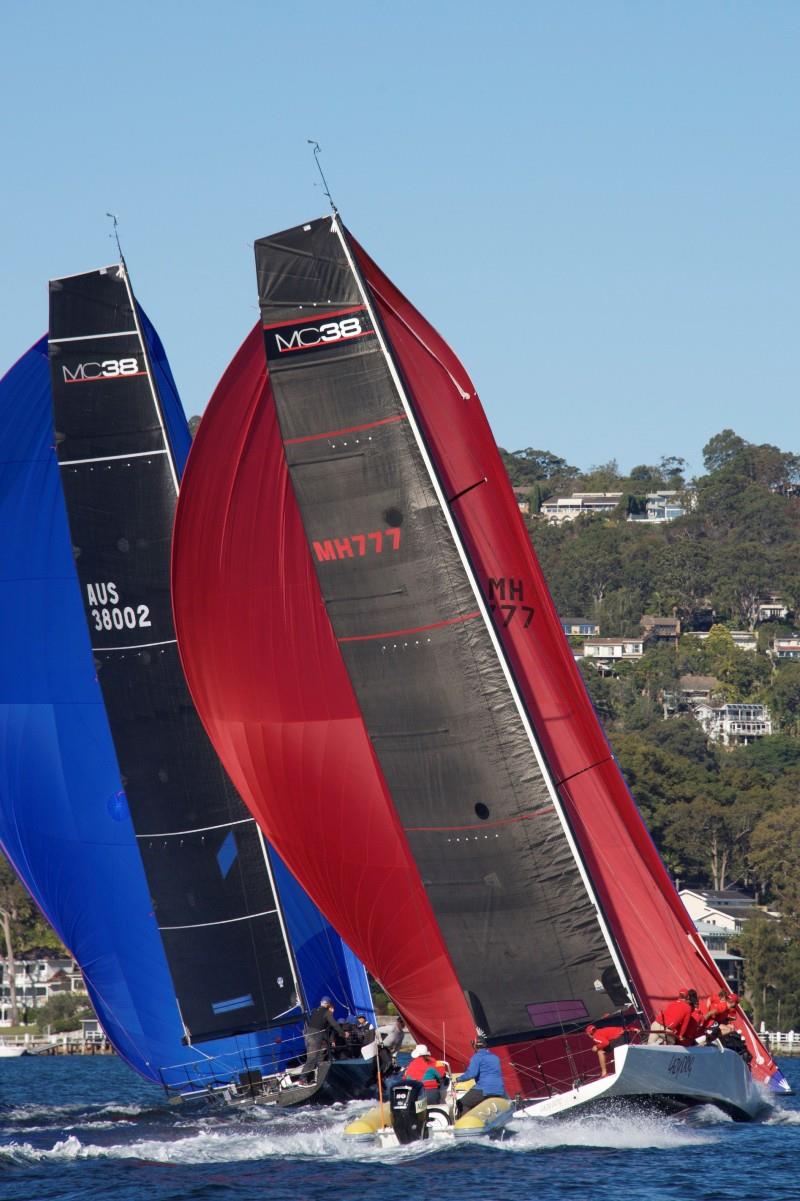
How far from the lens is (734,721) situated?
420 feet

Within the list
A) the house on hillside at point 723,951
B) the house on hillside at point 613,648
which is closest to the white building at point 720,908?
the house on hillside at point 723,951

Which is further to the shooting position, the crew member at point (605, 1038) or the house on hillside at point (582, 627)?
the house on hillside at point (582, 627)

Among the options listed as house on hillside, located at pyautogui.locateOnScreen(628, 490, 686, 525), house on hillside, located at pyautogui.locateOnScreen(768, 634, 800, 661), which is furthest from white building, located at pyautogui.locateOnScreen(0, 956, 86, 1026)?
house on hillside, located at pyautogui.locateOnScreen(628, 490, 686, 525)

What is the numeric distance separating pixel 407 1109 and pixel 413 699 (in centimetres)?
441

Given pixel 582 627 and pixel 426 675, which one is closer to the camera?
pixel 426 675

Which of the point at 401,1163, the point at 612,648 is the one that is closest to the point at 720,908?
the point at 401,1163

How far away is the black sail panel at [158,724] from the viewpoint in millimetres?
27766

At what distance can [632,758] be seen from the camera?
8244 centimetres

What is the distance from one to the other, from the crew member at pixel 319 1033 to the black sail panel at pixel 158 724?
52.0 inches

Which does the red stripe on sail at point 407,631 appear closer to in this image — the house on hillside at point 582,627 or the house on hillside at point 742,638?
the house on hillside at point 742,638

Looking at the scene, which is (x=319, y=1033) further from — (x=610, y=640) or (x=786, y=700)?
(x=610, y=640)

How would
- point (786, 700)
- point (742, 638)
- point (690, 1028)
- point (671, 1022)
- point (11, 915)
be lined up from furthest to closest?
point (742, 638) → point (786, 700) → point (11, 915) → point (690, 1028) → point (671, 1022)

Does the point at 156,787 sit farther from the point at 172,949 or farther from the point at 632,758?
the point at 632,758

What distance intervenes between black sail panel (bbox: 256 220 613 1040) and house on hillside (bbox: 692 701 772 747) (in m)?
100
